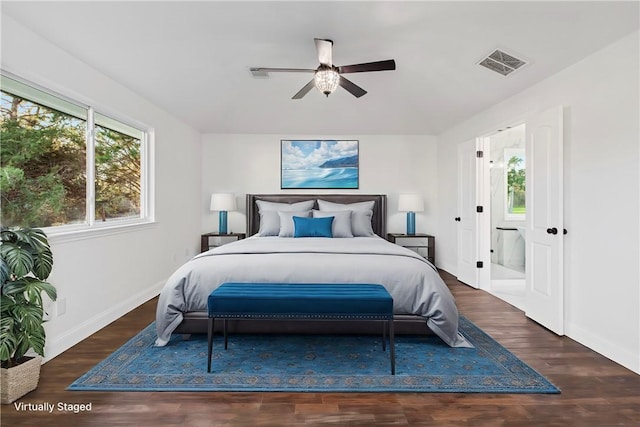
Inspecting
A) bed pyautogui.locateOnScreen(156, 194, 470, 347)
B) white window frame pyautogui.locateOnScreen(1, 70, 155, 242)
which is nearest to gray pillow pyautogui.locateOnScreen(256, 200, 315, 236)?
white window frame pyautogui.locateOnScreen(1, 70, 155, 242)

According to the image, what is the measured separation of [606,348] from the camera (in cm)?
278

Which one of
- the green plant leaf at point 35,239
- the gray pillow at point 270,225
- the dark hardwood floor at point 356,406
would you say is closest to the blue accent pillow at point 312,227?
the gray pillow at point 270,225

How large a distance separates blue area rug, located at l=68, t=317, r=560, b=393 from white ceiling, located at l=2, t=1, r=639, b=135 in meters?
2.32

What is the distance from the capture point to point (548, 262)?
11.2 ft

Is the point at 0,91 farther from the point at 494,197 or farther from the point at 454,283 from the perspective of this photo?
the point at 494,197

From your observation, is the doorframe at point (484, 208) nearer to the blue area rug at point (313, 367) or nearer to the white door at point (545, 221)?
the white door at point (545, 221)

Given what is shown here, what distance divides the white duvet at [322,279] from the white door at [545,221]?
1.01 metres

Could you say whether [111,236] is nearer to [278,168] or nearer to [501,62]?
[278,168]

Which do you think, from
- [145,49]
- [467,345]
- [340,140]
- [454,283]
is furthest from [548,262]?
[145,49]

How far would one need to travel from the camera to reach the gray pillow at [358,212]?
201 inches

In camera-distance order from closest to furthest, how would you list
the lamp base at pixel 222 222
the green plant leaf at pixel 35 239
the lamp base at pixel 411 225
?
the green plant leaf at pixel 35 239 < the lamp base at pixel 222 222 < the lamp base at pixel 411 225

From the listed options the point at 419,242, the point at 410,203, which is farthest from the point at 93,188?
the point at 419,242

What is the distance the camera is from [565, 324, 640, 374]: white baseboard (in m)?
2.55

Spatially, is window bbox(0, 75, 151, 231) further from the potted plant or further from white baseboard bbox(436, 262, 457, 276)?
white baseboard bbox(436, 262, 457, 276)
